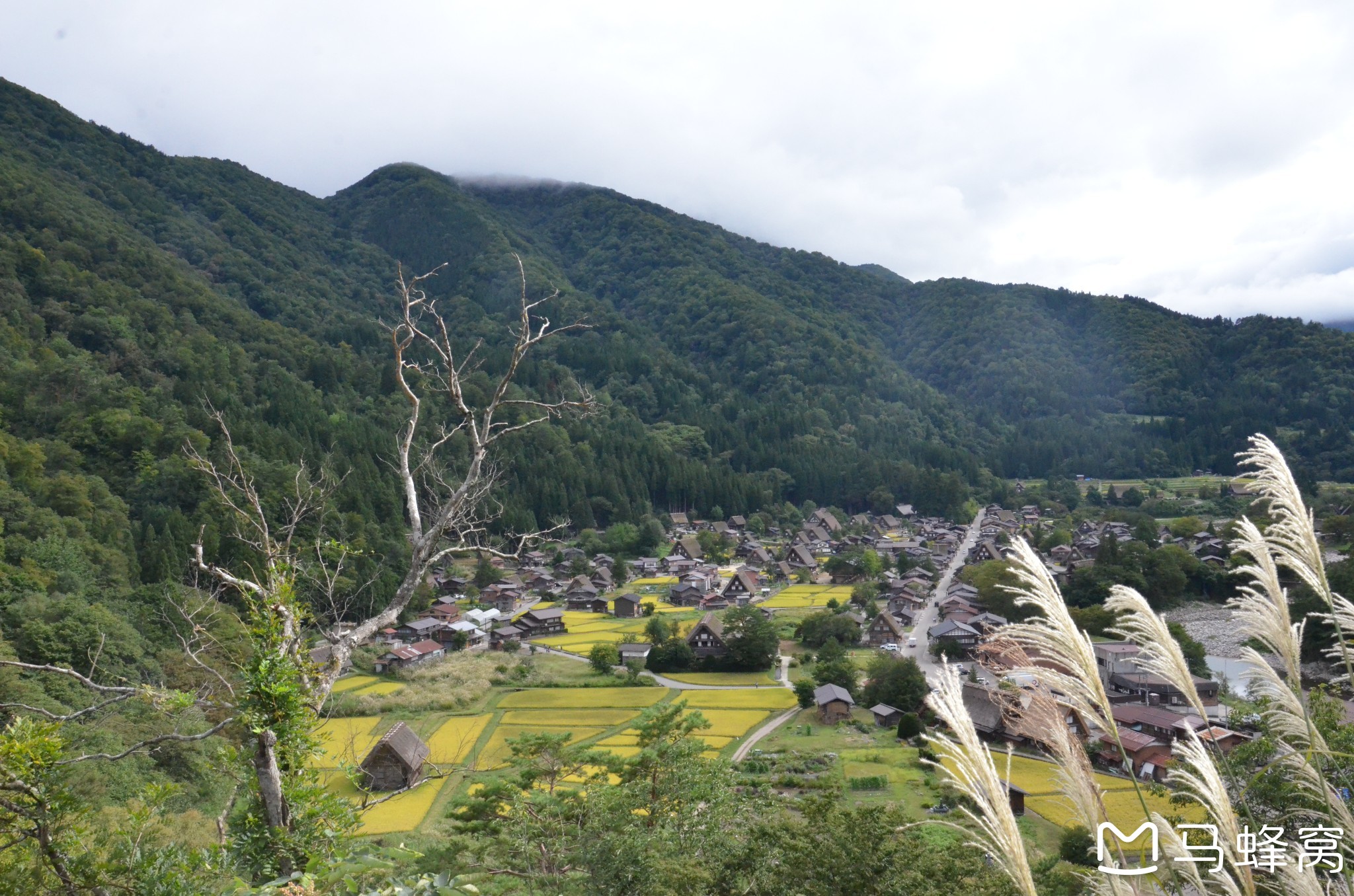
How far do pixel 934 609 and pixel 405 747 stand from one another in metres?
29.4

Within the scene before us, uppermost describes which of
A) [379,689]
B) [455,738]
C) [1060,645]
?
[1060,645]

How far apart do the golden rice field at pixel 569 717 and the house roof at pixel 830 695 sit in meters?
6.18

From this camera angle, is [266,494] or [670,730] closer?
[670,730]

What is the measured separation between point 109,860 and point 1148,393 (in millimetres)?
Result: 133336

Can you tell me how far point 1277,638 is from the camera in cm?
244

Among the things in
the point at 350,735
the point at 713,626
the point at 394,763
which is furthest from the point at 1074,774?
the point at 713,626

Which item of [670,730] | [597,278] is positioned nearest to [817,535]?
[670,730]

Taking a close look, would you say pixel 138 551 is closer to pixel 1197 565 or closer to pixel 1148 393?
pixel 1197 565

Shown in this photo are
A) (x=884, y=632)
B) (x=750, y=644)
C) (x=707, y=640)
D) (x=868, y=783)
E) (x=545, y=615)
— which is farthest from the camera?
(x=545, y=615)

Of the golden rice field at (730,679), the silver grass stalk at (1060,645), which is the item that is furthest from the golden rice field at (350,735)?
the silver grass stalk at (1060,645)

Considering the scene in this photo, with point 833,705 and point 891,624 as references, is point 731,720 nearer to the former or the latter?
point 833,705

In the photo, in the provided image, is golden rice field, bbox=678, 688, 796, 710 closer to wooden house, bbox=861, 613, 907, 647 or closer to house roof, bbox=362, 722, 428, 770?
wooden house, bbox=861, 613, 907, 647

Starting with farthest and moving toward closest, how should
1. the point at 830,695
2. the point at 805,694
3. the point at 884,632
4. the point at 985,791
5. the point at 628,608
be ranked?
the point at 628,608
the point at 884,632
the point at 805,694
the point at 830,695
the point at 985,791

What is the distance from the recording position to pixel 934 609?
127ft
